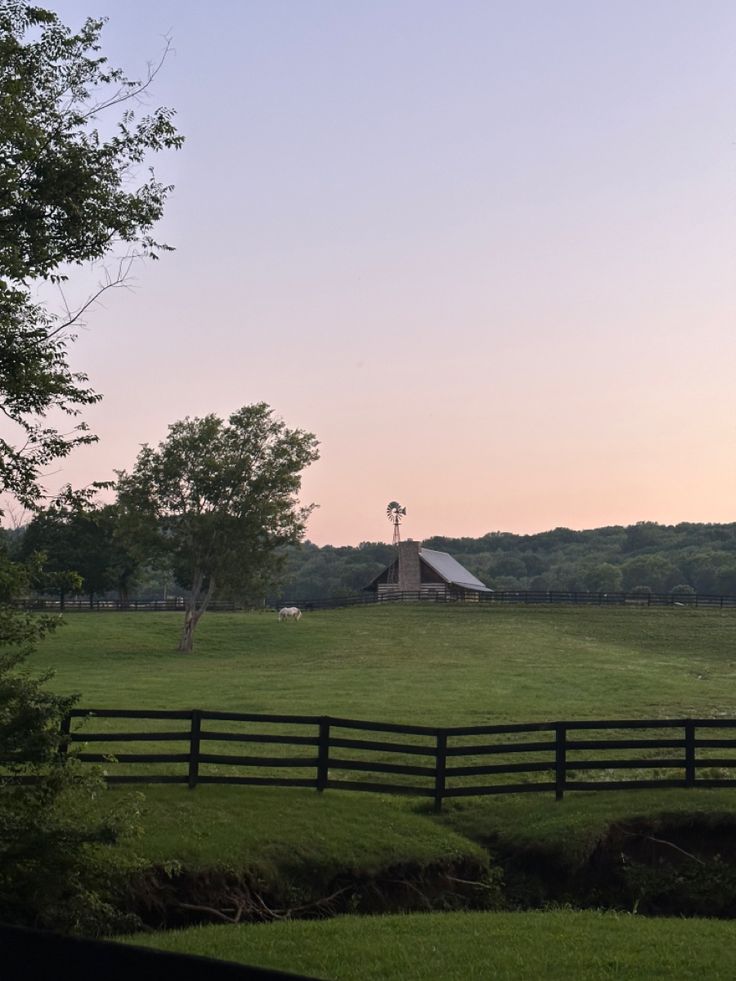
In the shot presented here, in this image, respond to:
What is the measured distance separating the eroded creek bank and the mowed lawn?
12676mm

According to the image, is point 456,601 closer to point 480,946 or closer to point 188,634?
point 188,634

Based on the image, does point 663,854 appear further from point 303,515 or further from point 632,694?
point 303,515

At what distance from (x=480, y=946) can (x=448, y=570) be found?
290ft

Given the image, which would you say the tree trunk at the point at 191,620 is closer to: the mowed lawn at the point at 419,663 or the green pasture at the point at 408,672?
the mowed lawn at the point at 419,663

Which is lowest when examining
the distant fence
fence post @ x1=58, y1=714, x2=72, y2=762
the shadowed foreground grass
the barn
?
the shadowed foreground grass

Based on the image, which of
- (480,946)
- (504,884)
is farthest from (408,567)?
(480,946)

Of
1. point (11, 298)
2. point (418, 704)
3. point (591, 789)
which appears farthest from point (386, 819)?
point (418, 704)

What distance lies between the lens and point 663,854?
56.8ft

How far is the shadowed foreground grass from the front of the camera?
444 inches

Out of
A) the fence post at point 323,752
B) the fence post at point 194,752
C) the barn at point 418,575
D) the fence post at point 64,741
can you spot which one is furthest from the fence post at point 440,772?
the barn at point 418,575

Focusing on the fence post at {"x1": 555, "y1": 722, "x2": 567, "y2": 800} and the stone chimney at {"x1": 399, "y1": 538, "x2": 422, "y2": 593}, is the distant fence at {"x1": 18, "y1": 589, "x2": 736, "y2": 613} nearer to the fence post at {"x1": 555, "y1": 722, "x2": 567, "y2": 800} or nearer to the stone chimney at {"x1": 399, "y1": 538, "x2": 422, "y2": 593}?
the stone chimney at {"x1": 399, "y1": 538, "x2": 422, "y2": 593}

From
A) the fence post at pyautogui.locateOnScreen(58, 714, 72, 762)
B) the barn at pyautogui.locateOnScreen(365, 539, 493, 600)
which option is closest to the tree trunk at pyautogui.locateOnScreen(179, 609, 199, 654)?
the barn at pyautogui.locateOnScreen(365, 539, 493, 600)

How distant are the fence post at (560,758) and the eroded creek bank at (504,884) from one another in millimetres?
1799

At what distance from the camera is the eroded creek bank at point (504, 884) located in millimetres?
14883
